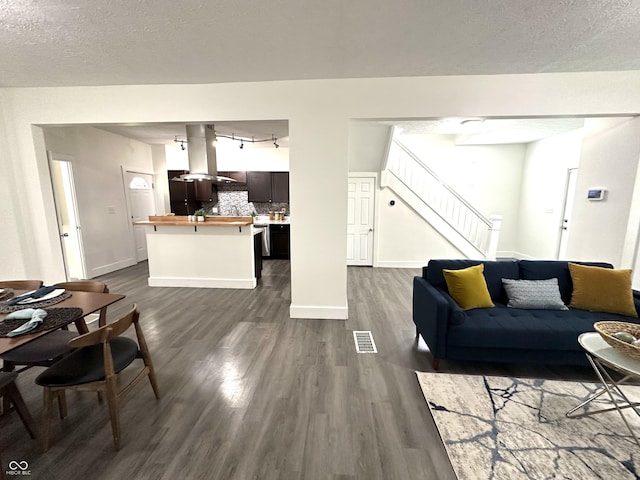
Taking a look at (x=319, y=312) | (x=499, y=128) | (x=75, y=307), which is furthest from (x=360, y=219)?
(x=75, y=307)

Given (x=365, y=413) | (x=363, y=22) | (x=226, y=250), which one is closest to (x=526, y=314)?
(x=365, y=413)

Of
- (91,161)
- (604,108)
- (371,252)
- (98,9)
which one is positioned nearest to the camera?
(98,9)

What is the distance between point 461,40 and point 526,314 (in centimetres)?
242

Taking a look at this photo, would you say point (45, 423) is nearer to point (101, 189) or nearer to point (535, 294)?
point (535, 294)

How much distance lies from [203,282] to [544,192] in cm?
730

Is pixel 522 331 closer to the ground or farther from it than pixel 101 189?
closer to the ground

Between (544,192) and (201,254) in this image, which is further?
(544,192)

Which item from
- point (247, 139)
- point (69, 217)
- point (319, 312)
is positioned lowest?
point (319, 312)

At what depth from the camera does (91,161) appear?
5.03 metres

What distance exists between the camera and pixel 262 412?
6.17 ft

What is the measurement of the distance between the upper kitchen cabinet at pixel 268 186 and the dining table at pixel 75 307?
488cm

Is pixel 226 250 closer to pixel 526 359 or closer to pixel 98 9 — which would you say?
pixel 98 9

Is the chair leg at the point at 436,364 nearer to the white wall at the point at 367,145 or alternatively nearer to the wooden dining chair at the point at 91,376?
the wooden dining chair at the point at 91,376

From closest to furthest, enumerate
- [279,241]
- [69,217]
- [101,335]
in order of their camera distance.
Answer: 1. [101,335]
2. [69,217]
3. [279,241]
